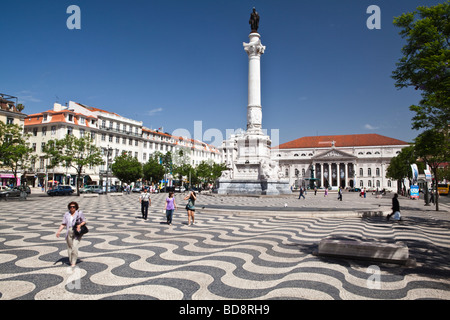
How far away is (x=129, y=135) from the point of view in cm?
6500

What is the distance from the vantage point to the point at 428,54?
11.9 meters

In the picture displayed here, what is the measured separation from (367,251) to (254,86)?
103 ft

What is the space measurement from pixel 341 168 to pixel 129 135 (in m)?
75.6

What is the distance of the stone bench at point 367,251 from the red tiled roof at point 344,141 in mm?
108440

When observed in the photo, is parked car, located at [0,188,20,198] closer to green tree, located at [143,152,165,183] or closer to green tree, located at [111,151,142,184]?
green tree, located at [111,151,142,184]

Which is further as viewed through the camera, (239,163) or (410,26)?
(239,163)

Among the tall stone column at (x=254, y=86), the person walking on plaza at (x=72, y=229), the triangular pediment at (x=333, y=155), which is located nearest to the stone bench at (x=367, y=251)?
the person walking on plaza at (x=72, y=229)

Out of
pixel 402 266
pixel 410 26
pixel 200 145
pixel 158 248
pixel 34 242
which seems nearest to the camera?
pixel 402 266

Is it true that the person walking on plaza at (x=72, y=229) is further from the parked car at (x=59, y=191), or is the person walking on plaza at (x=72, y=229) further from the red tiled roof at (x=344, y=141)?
the red tiled roof at (x=344, y=141)

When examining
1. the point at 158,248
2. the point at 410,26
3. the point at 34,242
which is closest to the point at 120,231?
the point at 34,242
